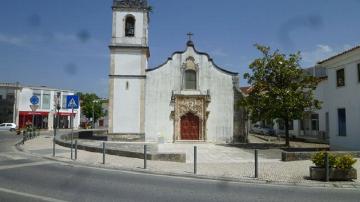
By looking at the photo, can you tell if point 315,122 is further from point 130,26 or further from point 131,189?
point 131,189

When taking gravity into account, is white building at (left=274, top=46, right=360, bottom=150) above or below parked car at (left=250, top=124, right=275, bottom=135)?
above

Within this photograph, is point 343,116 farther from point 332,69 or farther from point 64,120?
point 64,120

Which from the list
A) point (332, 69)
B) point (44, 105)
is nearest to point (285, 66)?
point (332, 69)

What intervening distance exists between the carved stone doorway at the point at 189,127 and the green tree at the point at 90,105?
49097 mm

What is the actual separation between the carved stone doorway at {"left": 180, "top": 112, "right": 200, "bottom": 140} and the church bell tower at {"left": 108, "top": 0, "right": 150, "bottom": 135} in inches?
134

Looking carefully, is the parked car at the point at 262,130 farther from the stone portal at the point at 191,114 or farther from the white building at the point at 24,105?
the white building at the point at 24,105

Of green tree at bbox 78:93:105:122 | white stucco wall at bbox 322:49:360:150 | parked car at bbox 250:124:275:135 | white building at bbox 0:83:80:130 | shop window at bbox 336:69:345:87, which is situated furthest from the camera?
green tree at bbox 78:93:105:122

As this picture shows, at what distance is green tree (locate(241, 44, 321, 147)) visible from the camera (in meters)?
25.0

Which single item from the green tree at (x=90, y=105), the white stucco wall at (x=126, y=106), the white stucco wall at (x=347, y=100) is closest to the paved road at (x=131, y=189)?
the white stucco wall at (x=347, y=100)

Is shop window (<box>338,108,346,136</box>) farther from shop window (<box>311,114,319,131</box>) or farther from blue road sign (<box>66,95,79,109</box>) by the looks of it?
shop window (<box>311,114,319,131</box>)

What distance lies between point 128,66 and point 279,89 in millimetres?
12892

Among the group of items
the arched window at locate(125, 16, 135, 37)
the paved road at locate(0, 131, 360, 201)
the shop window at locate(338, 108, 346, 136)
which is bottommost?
the paved road at locate(0, 131, 360, 201)

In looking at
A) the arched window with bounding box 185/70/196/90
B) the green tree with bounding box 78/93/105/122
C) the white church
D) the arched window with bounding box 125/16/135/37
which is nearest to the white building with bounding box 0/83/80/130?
the green tree with bounding box 78/93/105/122

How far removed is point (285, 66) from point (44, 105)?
1969 inches
